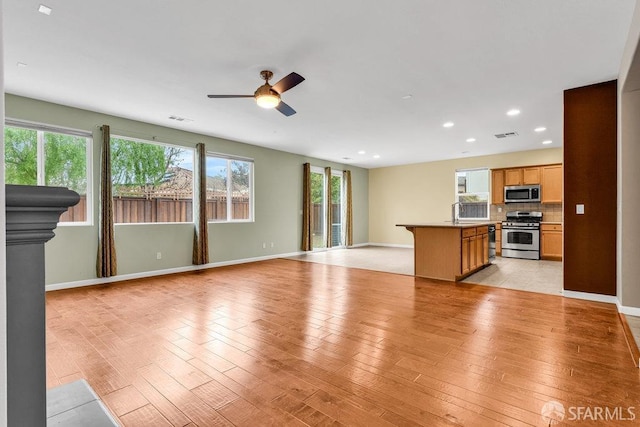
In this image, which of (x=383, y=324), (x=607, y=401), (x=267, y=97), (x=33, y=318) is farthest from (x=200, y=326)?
(x=607, y=401)

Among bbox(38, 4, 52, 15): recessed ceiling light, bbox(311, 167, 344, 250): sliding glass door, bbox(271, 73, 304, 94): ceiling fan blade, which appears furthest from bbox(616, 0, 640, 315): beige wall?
bbox(311, 167, 344, 250): sliding glass door

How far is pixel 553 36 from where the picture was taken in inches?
119

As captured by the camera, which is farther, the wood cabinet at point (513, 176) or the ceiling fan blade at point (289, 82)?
the wood cabinet at point (513, 176)

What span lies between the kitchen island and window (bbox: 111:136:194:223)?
4444mm

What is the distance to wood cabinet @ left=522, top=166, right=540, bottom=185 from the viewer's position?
792cm

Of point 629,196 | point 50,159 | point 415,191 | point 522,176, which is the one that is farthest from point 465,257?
point 50,159

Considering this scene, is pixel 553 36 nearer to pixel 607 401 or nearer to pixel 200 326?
pixel 607 401

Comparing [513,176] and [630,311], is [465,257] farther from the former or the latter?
[513,176]

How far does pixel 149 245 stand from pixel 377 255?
537 centimetres

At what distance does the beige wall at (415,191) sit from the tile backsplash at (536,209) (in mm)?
1082

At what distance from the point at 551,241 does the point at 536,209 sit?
943mm

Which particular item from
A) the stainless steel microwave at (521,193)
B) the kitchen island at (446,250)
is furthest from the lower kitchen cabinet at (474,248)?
the stainless steel microwave at (521,193)

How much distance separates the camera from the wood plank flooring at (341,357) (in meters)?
1.88

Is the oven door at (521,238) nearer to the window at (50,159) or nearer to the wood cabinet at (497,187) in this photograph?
the wood cabinet at (497,187)
